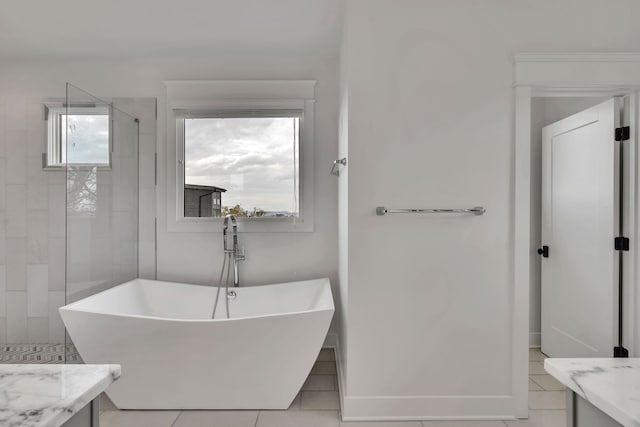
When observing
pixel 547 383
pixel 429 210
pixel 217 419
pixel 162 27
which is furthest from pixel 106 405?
pixel 547 383

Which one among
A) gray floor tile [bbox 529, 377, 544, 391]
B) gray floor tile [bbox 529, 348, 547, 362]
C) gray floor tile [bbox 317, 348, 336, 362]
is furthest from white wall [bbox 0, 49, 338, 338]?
gray floor tile [bbox 529, 348, 547, 362]

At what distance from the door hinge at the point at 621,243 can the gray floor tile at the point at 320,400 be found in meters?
1.94

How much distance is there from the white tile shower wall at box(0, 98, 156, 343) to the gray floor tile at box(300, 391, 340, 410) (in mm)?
1678

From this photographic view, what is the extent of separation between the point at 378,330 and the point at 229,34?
7.58 ft

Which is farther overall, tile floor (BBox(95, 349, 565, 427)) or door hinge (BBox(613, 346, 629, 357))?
door hinge (BBox(613, 346, 629, 357))

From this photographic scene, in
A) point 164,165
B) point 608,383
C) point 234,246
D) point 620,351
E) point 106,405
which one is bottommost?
point 106,405

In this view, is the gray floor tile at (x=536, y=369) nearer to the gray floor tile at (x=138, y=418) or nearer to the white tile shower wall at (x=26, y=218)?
the gray floor tile at (x=138, y=418)

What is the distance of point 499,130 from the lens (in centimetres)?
214

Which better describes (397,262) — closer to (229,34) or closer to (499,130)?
(499,130)

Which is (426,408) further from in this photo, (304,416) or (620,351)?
(620,351)

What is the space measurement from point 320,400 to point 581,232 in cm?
209

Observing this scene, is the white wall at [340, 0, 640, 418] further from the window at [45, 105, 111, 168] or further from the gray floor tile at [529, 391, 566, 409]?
the window at [45, 105, 111, 168]

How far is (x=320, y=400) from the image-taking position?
2.37m

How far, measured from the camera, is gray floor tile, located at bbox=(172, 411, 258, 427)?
6.88 feet
